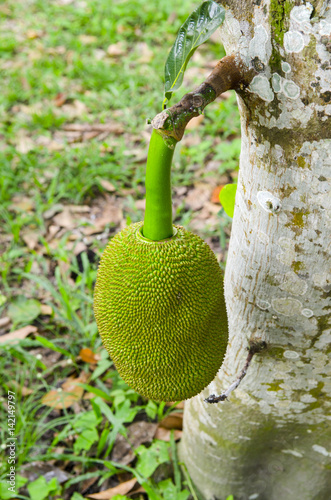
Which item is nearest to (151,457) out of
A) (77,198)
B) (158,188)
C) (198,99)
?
(158,188)

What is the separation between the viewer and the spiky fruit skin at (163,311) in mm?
597

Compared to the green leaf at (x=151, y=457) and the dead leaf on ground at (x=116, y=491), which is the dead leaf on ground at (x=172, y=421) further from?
the dead leaf on ground at (x=116, y=491)

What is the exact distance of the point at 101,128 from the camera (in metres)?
2.20

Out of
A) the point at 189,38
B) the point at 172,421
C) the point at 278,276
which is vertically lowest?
the point at 172,421

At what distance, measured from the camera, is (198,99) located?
0.50 metres

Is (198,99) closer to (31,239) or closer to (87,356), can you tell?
(87,356)

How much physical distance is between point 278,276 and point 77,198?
52.0 inches

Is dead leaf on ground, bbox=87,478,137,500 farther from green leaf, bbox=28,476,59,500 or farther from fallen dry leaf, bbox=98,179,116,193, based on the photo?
fallen dry leaf, bbox=98,179,116,193

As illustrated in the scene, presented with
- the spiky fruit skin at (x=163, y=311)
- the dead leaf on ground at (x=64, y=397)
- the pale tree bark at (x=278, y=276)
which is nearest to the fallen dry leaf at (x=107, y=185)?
the dead leaf on ground at (x=64, y=397)

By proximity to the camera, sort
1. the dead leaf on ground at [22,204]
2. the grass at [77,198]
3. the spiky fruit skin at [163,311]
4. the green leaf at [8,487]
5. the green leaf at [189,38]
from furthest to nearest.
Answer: the dead leaf on ground at [22,204], the grass at [77,198], the green leaf at [8,487], the spiky fruit skin at [163,311], the green leaf at [189,38]

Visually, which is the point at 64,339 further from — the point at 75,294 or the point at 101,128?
the point at 101,128

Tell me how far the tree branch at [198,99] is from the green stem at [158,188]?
0.05 feet

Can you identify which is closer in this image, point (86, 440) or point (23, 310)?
point (86, 440)

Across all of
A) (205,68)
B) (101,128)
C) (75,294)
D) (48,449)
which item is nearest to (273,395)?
(48,449)
